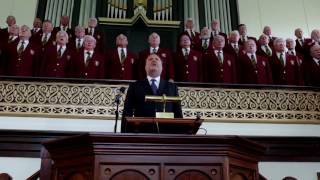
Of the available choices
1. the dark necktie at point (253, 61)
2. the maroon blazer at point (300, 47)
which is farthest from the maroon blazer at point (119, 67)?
the maroon blazer at point (300, 47)

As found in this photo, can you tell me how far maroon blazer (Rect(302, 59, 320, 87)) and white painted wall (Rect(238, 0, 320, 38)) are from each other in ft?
7.78

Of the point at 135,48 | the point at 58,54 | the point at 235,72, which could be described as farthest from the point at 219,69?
the point at 135,48

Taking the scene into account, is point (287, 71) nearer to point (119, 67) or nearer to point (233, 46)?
point (233, 46)

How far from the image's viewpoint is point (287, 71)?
471cm

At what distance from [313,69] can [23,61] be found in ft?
10.3

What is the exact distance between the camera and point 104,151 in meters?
1.92

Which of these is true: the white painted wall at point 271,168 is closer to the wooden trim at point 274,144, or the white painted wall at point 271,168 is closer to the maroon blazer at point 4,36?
the wooden trim at point 274,144

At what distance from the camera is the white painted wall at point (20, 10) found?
6.80 m

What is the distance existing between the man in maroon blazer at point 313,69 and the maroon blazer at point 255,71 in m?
0.42

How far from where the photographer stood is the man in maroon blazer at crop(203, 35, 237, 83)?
4.58m

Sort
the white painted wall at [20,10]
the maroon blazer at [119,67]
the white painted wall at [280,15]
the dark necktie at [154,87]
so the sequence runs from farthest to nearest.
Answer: the white painted wall at [280,15] < the white painted wall at [20,10] < the maroon blazer at [119,67] < the dark necktie at [154,87]

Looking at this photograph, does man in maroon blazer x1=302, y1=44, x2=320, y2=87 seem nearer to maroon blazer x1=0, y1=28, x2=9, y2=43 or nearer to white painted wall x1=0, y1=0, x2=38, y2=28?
maroon blazer x1=0, y1=28, x2=9, y2=43

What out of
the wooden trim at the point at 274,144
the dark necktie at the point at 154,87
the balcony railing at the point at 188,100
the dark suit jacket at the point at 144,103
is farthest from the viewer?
the balcony railing at the point at 188,100

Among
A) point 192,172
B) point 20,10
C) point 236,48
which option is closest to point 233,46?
point 236,48
